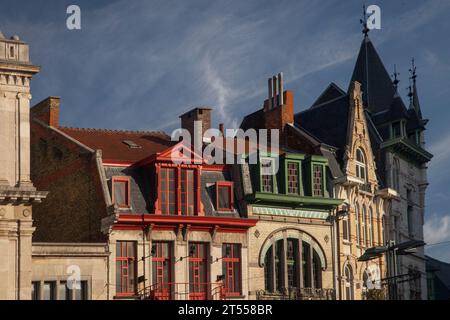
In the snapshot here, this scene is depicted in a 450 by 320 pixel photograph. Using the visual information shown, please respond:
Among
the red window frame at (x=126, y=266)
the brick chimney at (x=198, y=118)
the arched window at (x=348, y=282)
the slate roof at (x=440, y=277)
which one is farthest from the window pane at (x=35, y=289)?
the slate roof at (x=440, y=277)

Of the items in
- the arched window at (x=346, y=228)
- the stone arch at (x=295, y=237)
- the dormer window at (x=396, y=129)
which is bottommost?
the stone arch at (x=295, y=237)

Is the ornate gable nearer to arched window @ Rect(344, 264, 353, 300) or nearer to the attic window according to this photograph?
arched window @ Rect(344, 264, 353, 300)

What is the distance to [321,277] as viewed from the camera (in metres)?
55.5

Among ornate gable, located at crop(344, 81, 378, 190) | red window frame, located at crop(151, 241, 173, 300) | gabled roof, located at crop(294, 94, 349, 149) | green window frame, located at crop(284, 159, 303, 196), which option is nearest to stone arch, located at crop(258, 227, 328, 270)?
green window frame, located at crop(284, 159, 303, 196)

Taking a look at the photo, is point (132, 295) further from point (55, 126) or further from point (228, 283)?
point (55, 126)

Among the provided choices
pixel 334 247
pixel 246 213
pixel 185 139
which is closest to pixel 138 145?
pixel 185 139

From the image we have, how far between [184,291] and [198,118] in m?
10.2

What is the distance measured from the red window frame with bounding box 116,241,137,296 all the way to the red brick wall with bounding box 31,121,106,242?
110 cm

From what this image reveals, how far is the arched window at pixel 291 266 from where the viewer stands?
53.8 m

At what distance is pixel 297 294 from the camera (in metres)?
54.0

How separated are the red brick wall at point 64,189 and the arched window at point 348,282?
45.9 feet

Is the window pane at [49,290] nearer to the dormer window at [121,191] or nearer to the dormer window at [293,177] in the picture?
the dormer window at [121,191]

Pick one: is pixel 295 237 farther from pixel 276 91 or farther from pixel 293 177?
pixel 276 91
